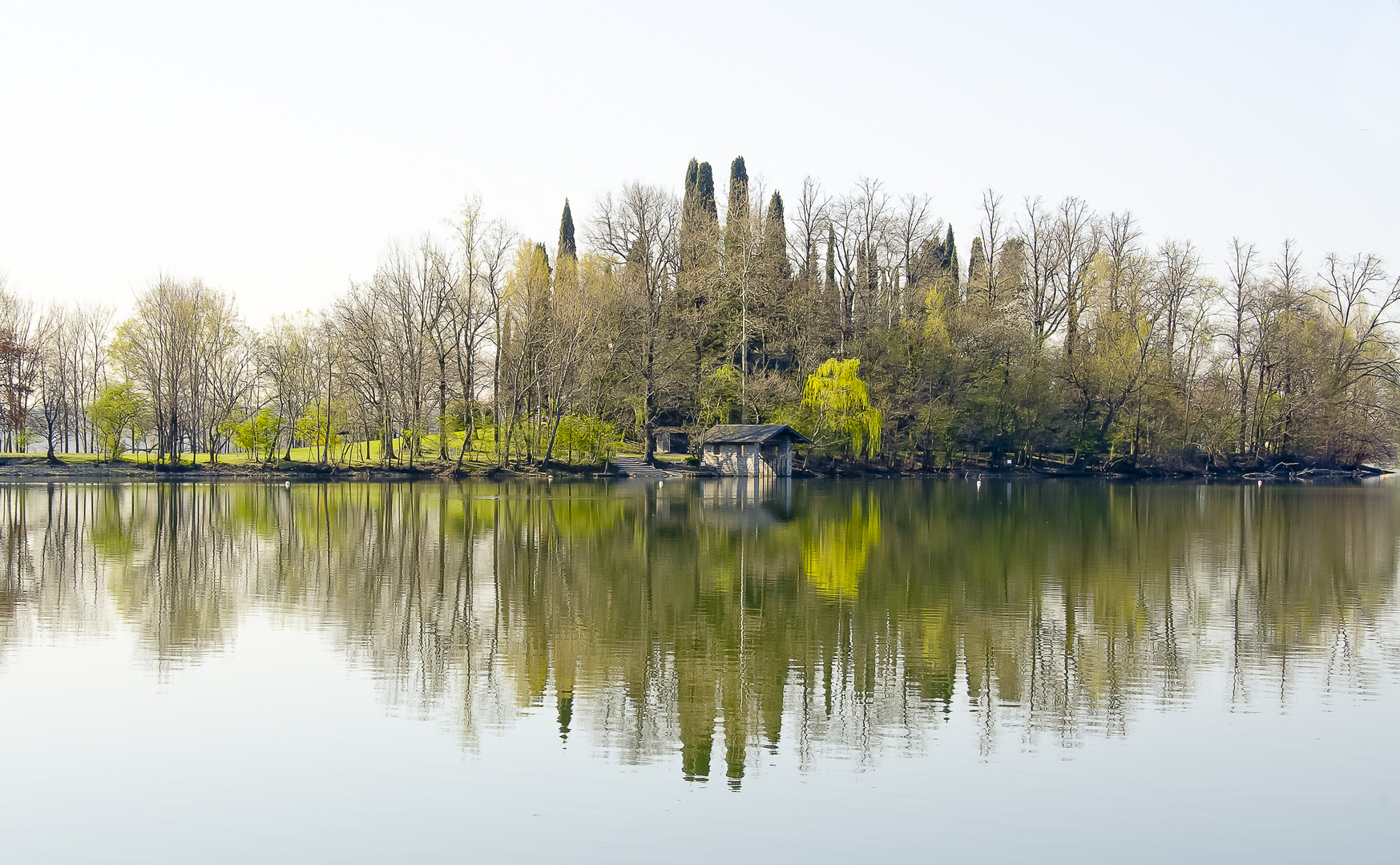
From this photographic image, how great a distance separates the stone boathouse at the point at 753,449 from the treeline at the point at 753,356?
150cm

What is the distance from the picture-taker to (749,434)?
2562 inches

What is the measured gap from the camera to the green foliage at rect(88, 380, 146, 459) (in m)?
63.9

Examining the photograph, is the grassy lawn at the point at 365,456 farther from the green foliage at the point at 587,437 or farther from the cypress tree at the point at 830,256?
the cypress tree at the point at 830,256

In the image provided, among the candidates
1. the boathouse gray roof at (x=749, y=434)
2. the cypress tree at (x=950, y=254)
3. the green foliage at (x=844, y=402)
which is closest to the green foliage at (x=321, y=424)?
the boathouse gray roof at (x=749, y=434)

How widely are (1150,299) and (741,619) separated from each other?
68.2 m

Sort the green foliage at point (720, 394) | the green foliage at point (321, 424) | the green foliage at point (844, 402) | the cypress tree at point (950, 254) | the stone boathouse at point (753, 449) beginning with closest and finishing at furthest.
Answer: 1. the stone boathouse at point (753, 449)
2. the green foliage at point (844, 402)
3. the green foliage at point (720, 394)
4. the green foliage at point (321, 424)
5. the cypress tree at point (950, 254)

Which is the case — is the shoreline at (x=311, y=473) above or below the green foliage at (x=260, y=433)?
below

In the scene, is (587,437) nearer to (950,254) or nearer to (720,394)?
(720,394)

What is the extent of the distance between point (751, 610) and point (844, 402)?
1936 inches

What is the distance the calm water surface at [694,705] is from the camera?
7.94m

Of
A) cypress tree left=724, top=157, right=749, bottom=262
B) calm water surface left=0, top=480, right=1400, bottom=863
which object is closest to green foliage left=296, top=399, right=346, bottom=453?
cypress tree left=724, top=157, right=749, bottom=262

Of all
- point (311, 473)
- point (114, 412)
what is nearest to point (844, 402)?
point (311, 473)

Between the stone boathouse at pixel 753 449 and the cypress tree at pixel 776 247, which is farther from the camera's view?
the cypress tree at pixel 776 247

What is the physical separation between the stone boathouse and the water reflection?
29.8 meters
